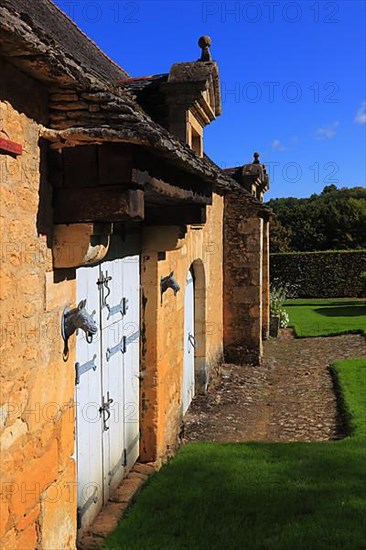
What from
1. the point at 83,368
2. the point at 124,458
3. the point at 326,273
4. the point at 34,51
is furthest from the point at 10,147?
the point at 326,273

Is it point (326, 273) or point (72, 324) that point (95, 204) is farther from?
point (326, 273)

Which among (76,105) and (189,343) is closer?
(76,105)

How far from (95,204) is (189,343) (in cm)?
693

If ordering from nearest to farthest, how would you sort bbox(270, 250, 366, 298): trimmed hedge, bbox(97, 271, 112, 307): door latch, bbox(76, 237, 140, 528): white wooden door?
bbox(76, 237, 140, 528): white wooden door, bbox(97, 271, 112, 307): door latch, bbox(270, 250, 366, 298): trimmed hedge

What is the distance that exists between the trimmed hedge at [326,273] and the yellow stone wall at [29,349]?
25.6 m

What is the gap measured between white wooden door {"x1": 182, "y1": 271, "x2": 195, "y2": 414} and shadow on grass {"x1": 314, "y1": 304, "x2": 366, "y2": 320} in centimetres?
1203

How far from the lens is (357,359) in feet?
43.2

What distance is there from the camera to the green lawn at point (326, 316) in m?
17.5

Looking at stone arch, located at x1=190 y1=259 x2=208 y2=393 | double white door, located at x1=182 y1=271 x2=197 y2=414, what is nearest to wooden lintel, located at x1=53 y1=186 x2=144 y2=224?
double white door, located at x1=182 y1=271 x2=197 y2=414

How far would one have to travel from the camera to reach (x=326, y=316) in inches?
823

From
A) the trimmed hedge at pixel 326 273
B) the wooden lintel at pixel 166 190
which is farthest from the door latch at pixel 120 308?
the trimmed hedge at pixel 326 273

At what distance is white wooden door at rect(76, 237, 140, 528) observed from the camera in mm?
4852

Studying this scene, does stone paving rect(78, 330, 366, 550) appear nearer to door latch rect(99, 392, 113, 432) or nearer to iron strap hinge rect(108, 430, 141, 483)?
iron strap hinge rect(108, 430, 141, 483)

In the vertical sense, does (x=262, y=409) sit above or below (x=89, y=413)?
below
